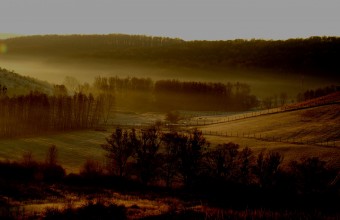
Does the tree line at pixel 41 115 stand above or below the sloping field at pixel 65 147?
above

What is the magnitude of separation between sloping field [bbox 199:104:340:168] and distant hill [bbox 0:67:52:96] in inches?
2792

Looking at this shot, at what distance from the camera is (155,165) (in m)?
69.1

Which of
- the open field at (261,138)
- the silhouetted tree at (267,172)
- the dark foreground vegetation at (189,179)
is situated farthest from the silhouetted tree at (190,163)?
the open field at (261,138)

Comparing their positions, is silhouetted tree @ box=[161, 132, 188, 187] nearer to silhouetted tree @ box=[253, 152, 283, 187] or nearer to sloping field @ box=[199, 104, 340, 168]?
silhouetted tree @ box=[253, 152, 283, 187]

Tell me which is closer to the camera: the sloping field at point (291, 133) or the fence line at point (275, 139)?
the sloping field at point (291, 133)

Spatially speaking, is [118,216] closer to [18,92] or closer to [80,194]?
[80,194]

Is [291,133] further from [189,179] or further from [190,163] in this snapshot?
[189,179]

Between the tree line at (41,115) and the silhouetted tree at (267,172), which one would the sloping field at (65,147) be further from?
the silhouetted tree at (267,172)

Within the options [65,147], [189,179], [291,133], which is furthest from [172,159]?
[291,133]

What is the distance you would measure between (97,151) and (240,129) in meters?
37.8

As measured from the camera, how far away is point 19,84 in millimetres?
171000

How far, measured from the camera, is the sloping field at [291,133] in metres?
82.5

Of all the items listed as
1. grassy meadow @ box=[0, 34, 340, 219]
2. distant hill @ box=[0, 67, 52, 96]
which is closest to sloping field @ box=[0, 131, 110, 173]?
grassy meadow @ box=[0, 34, 340, 219]

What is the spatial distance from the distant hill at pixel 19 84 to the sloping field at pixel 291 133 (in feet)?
233
